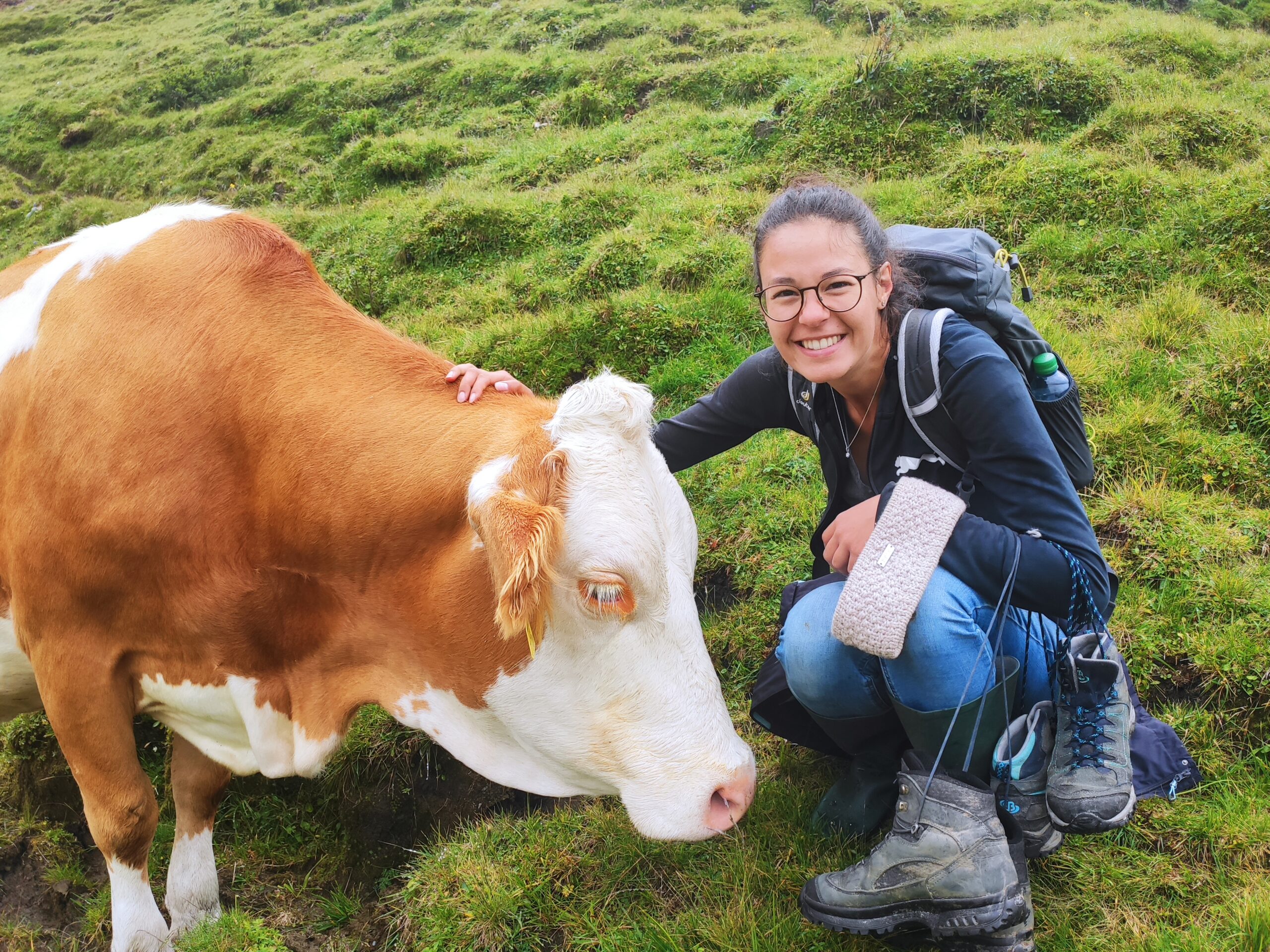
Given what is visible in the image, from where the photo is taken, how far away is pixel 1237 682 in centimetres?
309

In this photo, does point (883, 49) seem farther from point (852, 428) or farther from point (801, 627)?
point (801, 627)

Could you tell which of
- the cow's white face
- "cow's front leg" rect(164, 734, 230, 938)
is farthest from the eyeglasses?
"cow's front leg" rect(164, 734, 230, 938)

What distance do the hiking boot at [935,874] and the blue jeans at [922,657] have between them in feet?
0.77

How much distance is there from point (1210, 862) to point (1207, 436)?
2.24m

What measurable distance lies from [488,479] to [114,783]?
1840mm

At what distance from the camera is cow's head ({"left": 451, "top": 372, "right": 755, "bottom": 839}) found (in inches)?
91.2

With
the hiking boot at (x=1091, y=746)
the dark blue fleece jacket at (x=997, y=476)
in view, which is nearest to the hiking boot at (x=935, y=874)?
the hiking boot at (x=1091, y=746)

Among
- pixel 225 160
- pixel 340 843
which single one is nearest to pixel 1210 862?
pixel 340 843

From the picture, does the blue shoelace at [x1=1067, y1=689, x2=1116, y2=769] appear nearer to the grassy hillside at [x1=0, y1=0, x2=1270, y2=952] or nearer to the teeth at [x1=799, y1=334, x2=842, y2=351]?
the grassy hillside at [x1=0, y1=0, x2=1270, y2=952]

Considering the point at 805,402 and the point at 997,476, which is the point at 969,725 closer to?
the point at 997,476

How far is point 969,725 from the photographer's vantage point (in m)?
2.42

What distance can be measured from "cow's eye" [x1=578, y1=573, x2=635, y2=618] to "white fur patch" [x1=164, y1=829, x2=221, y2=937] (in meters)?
2.13

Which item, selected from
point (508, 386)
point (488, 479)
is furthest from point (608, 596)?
point (508, 386)

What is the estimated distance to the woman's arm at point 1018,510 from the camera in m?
2.28
